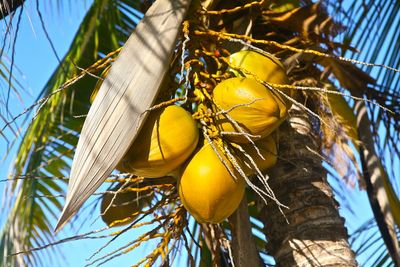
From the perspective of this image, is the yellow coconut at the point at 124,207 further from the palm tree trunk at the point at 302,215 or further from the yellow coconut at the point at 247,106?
the yellow coconut at the point at 247,106

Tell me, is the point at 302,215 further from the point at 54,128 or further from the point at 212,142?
the point at 54,128

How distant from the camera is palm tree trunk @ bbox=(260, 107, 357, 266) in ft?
5.50

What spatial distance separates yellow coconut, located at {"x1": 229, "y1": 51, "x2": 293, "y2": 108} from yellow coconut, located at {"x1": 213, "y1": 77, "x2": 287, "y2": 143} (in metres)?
0.04

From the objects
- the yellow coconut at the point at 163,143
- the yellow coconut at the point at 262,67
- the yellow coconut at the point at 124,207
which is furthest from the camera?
the yellow coconut at the point at 124,207

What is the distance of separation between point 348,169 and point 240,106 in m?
0.97

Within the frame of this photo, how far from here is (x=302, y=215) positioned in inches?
68.8

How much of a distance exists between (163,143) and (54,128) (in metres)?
2.07

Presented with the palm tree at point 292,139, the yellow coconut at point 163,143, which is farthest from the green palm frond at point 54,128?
the yellow coconut at point 163,143

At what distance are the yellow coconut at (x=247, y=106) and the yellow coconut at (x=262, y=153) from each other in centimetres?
7

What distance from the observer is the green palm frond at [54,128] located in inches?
103

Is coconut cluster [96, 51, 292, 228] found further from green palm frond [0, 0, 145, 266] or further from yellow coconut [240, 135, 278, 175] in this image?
green palm frond [0, 0, 145, 266]

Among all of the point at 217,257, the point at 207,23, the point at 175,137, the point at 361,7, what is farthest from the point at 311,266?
the point at 361,7

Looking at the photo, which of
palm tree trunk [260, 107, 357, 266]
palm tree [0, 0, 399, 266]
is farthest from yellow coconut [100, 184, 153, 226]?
palm tree trunk [260, 107, 357, 266]

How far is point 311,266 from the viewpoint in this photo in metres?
1.66
